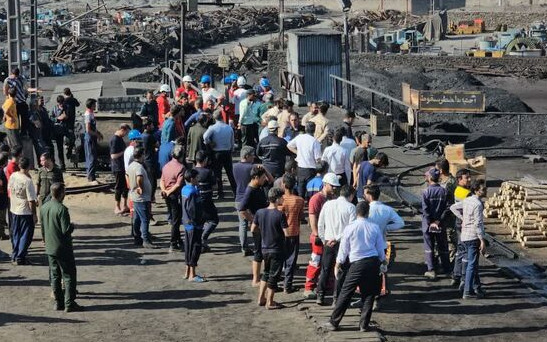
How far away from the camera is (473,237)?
48.9 feet

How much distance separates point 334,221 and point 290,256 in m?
1.26

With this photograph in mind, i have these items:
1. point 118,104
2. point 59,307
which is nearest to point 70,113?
point 118,104

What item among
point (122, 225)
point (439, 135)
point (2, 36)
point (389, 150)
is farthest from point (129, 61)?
point (122, 225)

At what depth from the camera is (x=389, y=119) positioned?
91.5 feet

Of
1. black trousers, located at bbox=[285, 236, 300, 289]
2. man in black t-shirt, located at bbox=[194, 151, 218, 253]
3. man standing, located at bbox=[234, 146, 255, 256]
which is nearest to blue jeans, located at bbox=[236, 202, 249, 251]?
man standing, located at bbox=[234, 146, 255, 256]

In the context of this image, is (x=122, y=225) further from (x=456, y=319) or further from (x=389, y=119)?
(x=389, y=119)

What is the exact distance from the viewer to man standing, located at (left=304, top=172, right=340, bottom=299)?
47.9ft

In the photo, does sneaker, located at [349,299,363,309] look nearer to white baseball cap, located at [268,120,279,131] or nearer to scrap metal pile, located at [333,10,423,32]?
white baseball cap, located at [268,120,279,131]

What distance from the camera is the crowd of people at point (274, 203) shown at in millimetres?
14070

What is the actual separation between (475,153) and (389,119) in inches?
104

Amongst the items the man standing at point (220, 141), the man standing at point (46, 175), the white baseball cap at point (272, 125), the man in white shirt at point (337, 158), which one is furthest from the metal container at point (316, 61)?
the man standing at point (46, 175)

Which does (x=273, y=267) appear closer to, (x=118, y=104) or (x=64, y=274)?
(x=64, y=274)

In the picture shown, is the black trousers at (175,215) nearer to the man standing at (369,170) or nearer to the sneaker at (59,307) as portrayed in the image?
the man standing at (369,170)

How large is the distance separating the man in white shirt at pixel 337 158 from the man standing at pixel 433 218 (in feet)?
8.10
